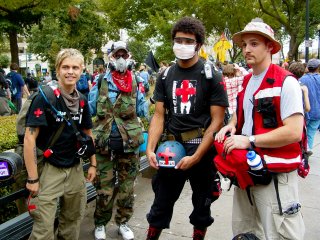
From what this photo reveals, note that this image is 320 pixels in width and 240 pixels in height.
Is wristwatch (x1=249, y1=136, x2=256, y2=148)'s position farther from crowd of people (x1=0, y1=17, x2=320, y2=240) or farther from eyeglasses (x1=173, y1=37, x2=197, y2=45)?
eyeglasses (x1=173, y1=37, x2=197, y2=45)

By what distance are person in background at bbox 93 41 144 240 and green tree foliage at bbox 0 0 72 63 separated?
1561cm

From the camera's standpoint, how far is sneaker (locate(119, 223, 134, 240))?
13.6 feet

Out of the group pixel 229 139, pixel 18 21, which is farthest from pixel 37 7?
pixel 229 139

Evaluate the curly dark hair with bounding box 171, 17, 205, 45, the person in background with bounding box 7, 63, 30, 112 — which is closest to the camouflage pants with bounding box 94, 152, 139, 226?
the curly dark hair with bounding box 171, 17, 205, 45

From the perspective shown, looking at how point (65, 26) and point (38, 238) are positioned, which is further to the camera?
point (65, 26)

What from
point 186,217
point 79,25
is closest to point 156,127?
A: point 186,217

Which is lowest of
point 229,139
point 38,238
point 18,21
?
point 38,238

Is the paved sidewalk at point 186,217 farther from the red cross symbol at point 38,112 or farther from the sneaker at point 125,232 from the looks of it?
the red cross symbol at point 38,112

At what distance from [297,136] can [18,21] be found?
24.7m

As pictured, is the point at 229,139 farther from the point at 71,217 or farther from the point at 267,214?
the point at 71,217

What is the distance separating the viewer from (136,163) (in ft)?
13.7

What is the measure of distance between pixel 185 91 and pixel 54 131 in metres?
1.10

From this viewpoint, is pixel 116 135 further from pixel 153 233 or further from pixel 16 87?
pixel 16 87

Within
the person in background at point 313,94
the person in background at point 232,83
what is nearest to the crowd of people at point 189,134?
the person in background at point 232,83
